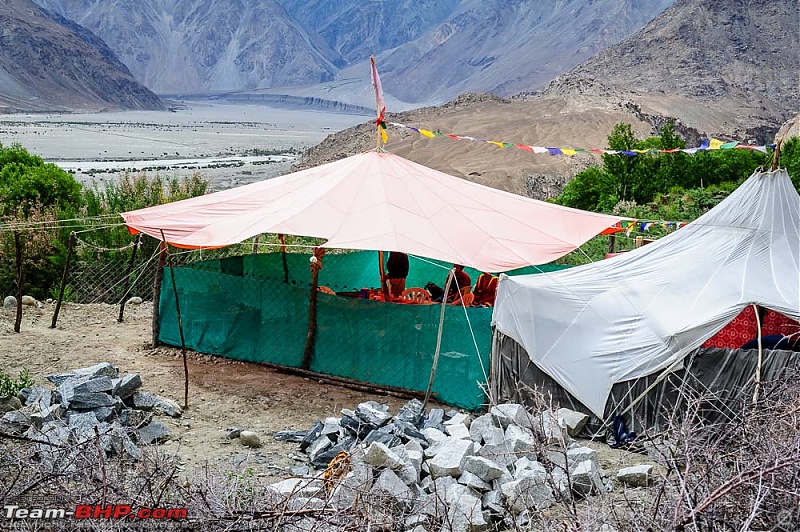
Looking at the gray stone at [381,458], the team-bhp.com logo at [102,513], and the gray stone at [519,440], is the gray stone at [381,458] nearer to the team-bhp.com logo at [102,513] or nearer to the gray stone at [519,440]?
the gray stone at [519,440]

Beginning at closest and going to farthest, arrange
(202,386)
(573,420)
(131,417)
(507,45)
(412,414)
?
(412,414) → (131,417) → (573,420) → (202,386) → (507,45)

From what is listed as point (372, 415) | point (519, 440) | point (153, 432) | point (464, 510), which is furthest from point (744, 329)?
point (153, 432)

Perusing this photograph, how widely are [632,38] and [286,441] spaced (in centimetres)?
8188

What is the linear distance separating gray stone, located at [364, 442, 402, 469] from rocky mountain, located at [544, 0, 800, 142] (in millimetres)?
56402

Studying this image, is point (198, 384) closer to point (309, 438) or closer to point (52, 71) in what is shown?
point (309, 438)

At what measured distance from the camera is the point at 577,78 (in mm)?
68625

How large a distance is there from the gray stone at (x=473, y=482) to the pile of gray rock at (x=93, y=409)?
228cm

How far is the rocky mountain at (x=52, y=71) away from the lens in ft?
390

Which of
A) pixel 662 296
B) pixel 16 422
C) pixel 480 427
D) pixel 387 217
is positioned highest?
pixel 387 217

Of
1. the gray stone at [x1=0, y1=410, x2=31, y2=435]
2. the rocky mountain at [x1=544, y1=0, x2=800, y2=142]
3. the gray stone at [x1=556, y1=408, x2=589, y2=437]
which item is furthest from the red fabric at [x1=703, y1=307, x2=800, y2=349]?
the rocky mountain at [x1=544, y1=0, x2=800, y2=142]

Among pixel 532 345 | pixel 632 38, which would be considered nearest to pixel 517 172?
pixel 532 345

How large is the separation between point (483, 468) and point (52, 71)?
436ft

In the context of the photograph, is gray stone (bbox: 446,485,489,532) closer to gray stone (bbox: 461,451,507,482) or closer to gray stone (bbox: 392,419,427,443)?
gray stone (bbox: 461,451,507,482)

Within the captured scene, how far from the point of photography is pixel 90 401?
7.34 m
